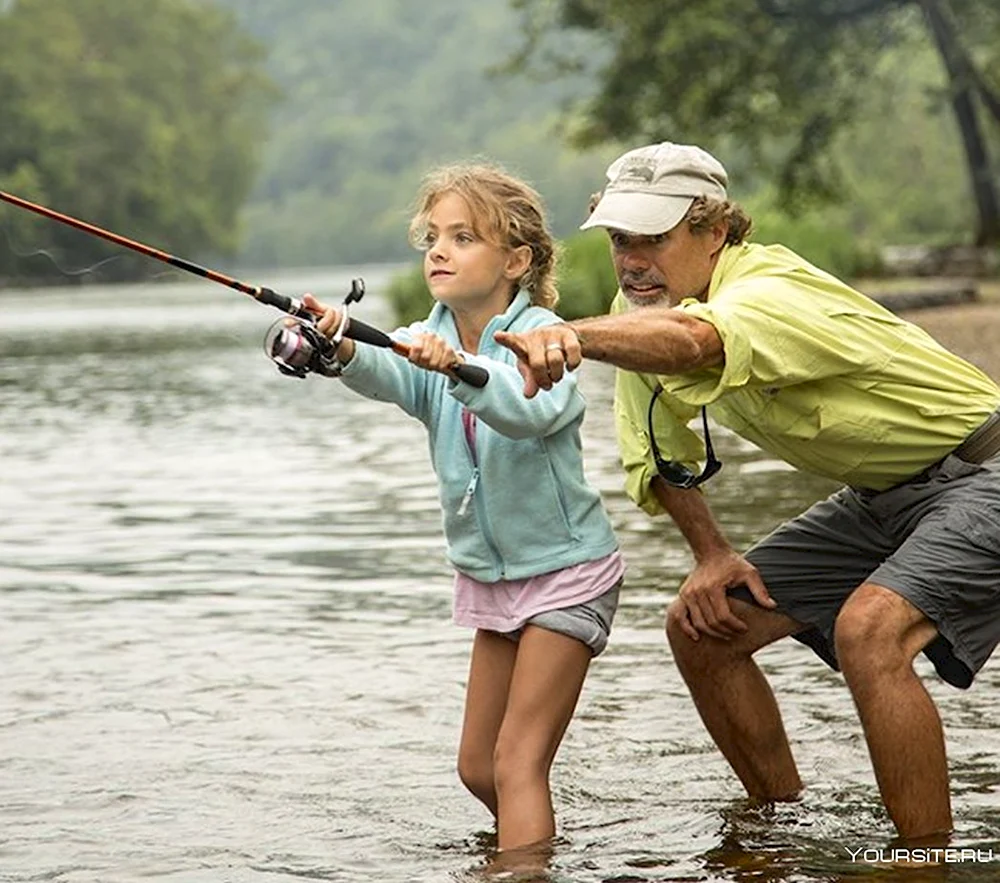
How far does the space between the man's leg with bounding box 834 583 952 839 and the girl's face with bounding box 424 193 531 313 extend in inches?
39.7

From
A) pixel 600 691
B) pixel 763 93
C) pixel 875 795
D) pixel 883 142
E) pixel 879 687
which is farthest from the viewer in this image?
pixel 883 142

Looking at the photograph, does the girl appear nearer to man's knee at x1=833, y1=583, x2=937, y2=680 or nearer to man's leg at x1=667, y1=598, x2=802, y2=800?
man's leg at x1=667, y1=598, x2=802, y2=800

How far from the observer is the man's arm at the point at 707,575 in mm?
5602

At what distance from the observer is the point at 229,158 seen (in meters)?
150

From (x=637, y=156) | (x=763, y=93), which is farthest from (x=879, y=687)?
(x=763, y=93)

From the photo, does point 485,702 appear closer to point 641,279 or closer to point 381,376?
point 381,376

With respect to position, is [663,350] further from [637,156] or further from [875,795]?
[875,795]

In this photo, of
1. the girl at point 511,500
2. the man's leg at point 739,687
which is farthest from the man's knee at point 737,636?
the girl at point 511,500

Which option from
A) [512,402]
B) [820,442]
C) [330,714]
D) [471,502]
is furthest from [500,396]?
[330,714]

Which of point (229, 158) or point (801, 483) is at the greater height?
point (229, 158)

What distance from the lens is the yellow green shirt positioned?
4.86m

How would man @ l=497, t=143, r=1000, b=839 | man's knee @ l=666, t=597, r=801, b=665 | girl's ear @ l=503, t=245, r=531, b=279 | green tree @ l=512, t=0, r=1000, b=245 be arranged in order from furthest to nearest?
green tree @ l=512, t=0, r=1000, b=245 < man's knee @ l=666, t=597, r=801, b=665 < girl's ear @ l=503, t=245, r=531, b=279 < man @ l=497, t=143, r=1000, b=839

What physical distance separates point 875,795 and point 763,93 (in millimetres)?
38532

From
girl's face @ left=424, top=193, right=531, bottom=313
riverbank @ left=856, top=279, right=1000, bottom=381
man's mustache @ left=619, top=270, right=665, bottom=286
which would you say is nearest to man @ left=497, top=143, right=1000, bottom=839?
man's mustache @ left=619, top=270, right=665, bottom=286
